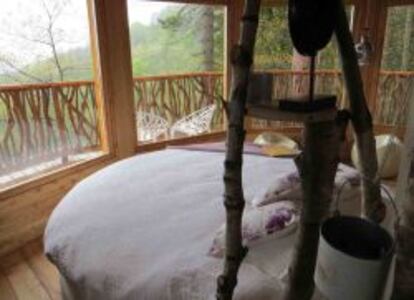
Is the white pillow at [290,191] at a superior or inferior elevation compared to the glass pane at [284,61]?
inferior

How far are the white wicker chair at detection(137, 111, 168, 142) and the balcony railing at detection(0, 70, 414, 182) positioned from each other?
0.05 metres

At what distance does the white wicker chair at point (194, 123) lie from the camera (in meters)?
4.11

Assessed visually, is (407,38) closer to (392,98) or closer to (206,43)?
(392,98)

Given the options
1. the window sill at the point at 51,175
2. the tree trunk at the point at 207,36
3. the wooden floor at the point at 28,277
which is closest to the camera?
the wooden floor at the point at 28,277

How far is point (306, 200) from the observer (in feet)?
2.58

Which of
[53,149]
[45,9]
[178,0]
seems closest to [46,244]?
[53,149]

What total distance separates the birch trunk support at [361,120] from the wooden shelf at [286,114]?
2.6 inches

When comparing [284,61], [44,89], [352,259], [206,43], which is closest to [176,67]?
[206,43]

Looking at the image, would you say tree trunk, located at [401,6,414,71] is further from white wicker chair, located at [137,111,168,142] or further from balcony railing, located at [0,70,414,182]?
white wicker chair, located at [137,111,168,142]

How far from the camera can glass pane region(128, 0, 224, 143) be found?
360 centimetres

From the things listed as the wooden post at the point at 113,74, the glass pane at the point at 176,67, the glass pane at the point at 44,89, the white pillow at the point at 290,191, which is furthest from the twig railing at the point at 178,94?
the white pillow at the point at 290,191

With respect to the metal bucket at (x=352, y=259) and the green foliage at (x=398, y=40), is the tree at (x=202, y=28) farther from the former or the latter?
the metal bucket at (x=352, y=259)

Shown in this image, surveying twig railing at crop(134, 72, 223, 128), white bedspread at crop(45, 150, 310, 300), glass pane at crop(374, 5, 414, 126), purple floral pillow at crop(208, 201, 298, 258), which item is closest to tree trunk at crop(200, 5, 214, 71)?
twig railing at crop(134, 72, 223, 128)

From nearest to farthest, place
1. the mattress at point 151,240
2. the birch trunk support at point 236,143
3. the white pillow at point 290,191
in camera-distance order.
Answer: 1. the birch trunk support at point 236,143
2. the mattress at point 151,240
3. the white pillow at point 290,191
